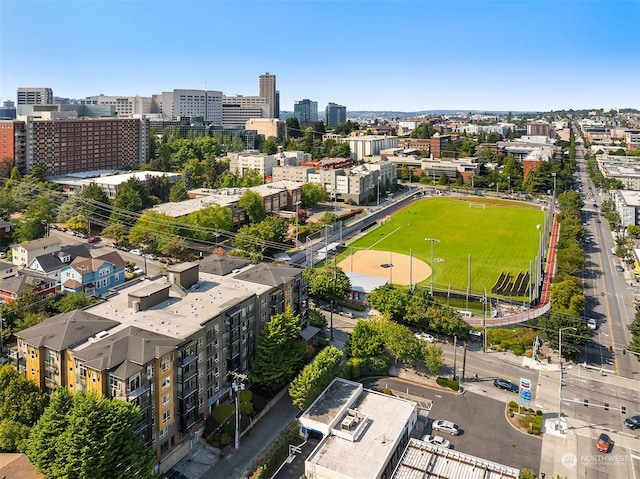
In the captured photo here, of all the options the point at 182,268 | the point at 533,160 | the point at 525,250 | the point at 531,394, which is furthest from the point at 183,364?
the point at 533,160

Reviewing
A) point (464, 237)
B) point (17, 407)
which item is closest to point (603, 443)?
point (17, 407)

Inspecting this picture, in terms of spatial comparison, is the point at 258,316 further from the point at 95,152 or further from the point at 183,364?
the point at 95,152

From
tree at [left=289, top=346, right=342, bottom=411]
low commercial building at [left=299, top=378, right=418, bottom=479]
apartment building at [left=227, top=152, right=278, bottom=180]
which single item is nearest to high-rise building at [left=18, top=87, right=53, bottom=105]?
apartment building at [left=227, top=152, right=278, bottom=180]

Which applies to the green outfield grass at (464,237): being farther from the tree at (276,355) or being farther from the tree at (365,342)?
the tree at (276,355)

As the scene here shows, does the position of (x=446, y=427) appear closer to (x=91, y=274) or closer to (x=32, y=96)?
(x=91, y=274)

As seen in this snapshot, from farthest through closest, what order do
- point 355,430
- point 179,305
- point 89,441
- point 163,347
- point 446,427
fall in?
point 179,305 → point 446,427 → point 355,430 → point 163,347 → point 89,441

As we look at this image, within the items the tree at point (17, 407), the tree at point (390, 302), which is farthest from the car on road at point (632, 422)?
the tree at point (17, 407)

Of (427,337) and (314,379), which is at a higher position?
(314,379)

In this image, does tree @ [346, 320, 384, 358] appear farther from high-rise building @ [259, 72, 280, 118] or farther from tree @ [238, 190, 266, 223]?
high-rise building @ [259, 72, 280, 118]
